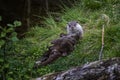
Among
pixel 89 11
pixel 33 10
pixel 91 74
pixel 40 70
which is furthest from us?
pixel 33 10

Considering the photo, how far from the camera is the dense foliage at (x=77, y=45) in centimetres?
574

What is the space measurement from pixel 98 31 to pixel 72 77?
2.85m

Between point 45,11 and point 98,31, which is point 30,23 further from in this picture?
point 98,31

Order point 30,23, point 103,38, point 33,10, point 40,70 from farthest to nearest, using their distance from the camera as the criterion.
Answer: point 33,10, point 30,23, point 103,38, point 40,70

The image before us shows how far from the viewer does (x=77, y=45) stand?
6703mm

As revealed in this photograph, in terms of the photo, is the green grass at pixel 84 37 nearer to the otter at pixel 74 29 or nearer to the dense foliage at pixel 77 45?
the dense foliage at pixel 77 45

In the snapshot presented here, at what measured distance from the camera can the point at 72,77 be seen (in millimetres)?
4039

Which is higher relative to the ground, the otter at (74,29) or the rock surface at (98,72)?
the otter at (74,29)

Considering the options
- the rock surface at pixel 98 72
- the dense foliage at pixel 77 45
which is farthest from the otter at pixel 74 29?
the rock surface at pixel 98 72

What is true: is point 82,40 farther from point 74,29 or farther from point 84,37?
point 74,29

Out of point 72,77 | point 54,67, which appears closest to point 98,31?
point 54,67

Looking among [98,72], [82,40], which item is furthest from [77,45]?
[98,72]

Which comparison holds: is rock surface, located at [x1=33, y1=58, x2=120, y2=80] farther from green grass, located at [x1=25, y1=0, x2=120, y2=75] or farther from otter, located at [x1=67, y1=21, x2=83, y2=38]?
A: otter, located at [x1=67, y1=21, x2=83, y2=38]

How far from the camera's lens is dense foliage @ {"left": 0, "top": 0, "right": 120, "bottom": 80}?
18.8 feet
